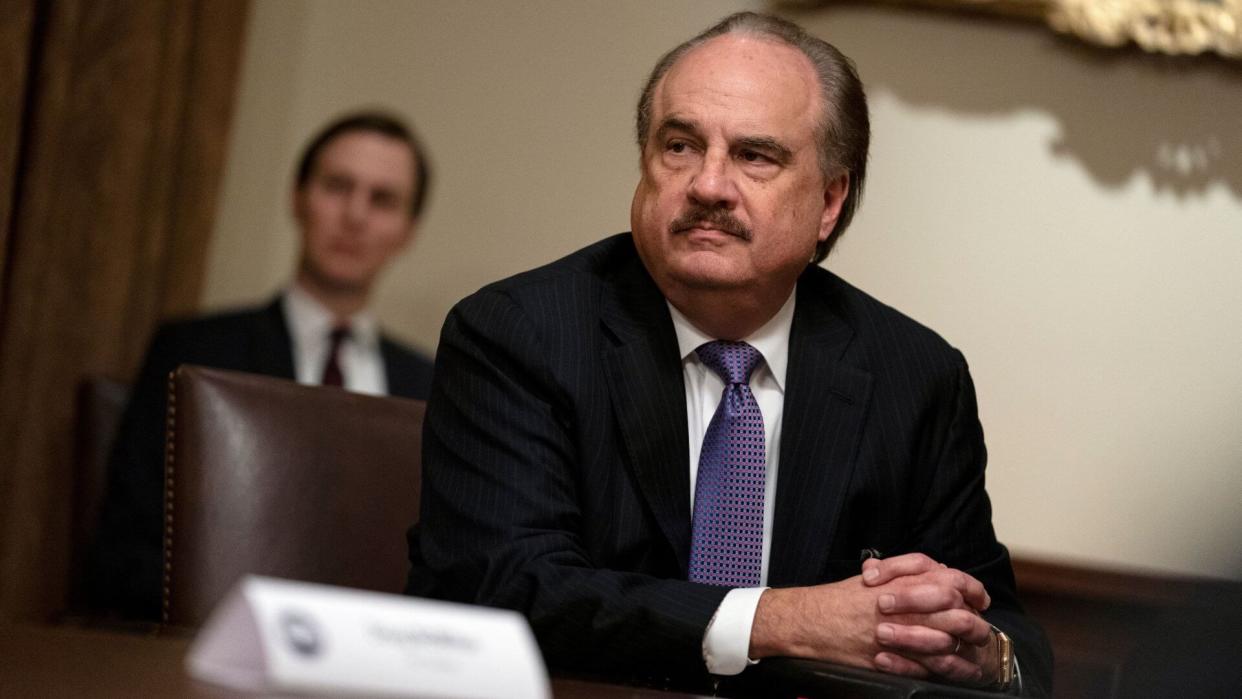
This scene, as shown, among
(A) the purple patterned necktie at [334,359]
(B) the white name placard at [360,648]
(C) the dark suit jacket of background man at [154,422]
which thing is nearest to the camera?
(B) the white name placard at [360,648]

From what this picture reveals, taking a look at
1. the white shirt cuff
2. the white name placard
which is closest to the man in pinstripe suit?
the white shirt cuff

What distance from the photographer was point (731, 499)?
2199mm

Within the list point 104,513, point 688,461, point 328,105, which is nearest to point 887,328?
point 688,461

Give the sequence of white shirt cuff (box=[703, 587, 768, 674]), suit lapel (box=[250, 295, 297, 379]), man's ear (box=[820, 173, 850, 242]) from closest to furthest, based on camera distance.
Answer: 1. white shirt cuff (box=[703, 587, 768, 674])
2. man's ear (box=[820, 173, 850, 242])
3. suit lapel (box=[250, 295, 297, 379])

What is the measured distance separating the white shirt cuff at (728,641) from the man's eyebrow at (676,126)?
0.74 metres

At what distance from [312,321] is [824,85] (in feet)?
7.14

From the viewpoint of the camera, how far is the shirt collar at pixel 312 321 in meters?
4.19

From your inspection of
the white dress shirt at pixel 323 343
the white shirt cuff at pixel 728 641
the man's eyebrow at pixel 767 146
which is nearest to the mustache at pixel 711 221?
the man's eyebrow at pixel 767 146

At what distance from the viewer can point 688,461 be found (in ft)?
7.20

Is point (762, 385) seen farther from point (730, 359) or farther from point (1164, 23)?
point (1164, 23)

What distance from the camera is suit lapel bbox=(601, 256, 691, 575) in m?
2.15

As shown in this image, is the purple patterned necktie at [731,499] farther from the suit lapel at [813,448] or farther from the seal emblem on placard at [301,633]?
the seal emblem on placard at [301,633]

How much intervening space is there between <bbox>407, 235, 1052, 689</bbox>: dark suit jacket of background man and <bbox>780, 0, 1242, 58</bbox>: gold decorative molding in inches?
51.4

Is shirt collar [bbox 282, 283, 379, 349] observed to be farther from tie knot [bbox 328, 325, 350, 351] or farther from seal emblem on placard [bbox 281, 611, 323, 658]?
seal emblem on placard [bbox 281, 611, 323, 658]
